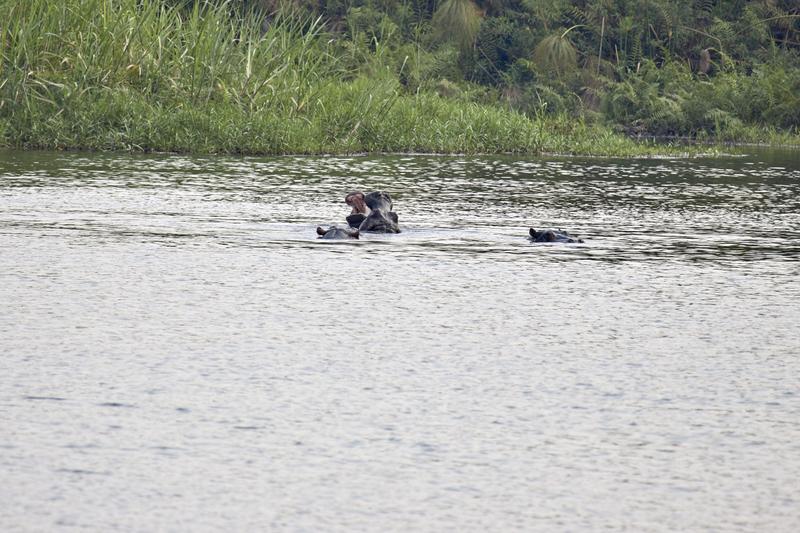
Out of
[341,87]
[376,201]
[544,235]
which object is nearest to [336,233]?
[376,201]

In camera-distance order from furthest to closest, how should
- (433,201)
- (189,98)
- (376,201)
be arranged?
1. (189,98)
2. (433,201)
3. (376,201)

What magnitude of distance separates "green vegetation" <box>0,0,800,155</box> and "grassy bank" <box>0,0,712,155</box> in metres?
0.03

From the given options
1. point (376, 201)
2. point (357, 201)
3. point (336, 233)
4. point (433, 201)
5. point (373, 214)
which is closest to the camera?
point (336, 233)

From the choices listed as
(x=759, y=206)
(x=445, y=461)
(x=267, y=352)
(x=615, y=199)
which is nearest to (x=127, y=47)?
(x=615, y=199)

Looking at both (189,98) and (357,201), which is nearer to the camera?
(357,201)

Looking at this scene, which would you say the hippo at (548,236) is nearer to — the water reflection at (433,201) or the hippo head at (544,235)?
the hippo head at (544,235)

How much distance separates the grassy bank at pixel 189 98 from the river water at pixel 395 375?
10100 mm

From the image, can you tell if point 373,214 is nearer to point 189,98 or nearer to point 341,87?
point 189,98

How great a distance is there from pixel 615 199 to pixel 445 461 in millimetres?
13198

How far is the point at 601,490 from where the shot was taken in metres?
5.82

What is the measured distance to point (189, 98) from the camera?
27.0 metres

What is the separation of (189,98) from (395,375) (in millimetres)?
19907

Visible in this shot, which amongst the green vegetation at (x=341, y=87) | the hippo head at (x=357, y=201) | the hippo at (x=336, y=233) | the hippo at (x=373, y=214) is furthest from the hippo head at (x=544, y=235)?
the green vegetation at (x=341, y=87)

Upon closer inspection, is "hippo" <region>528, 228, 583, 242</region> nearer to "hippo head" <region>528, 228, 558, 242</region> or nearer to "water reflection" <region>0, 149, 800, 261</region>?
"hippo head" <region>528, 228, 558, 242</region>
